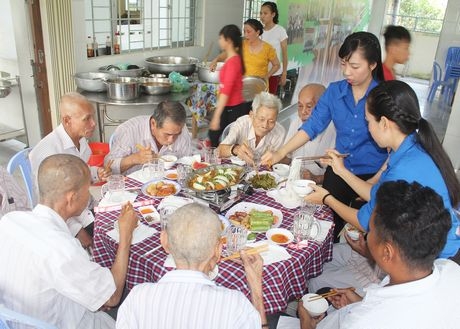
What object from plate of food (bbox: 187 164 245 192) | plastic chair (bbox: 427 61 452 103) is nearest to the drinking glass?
plate of food (bbox: 187 164 245 192)

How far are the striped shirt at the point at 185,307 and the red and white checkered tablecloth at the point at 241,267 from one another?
0.43 m

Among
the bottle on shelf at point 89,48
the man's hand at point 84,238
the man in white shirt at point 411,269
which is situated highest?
the bottle on shelf at point 89,48

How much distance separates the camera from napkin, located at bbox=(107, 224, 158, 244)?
2047mm

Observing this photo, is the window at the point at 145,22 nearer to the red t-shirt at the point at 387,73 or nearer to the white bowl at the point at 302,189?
the red t-shirt at the point at 387,73

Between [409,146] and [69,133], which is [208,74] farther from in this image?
[409,146]

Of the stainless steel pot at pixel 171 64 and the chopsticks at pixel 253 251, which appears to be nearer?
the chopsticks at pixel 253 251

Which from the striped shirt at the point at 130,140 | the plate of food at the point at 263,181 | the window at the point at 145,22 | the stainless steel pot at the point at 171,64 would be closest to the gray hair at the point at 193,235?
the plate of food at the point at 263,181

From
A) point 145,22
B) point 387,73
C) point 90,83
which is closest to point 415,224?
point 387,73

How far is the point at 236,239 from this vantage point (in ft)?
6.56

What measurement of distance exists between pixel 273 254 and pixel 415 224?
820mm

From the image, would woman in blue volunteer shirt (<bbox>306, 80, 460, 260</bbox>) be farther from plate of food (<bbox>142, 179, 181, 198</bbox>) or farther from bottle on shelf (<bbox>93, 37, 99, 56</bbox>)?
bottle on shelf (<bbox>93, 37, 99, 56</bbox>)

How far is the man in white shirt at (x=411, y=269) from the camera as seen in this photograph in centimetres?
129

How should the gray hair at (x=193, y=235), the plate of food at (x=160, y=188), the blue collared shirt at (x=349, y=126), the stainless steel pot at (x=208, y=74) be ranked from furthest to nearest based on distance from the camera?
the stainless steel pot at (x=208, y=74) < the blue collared shirt at (x=349, y=126) < the plate of food at (x=160, y=188) < the gray hair at (x=193, y=235)

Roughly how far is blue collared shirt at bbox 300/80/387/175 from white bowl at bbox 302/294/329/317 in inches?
51.7
